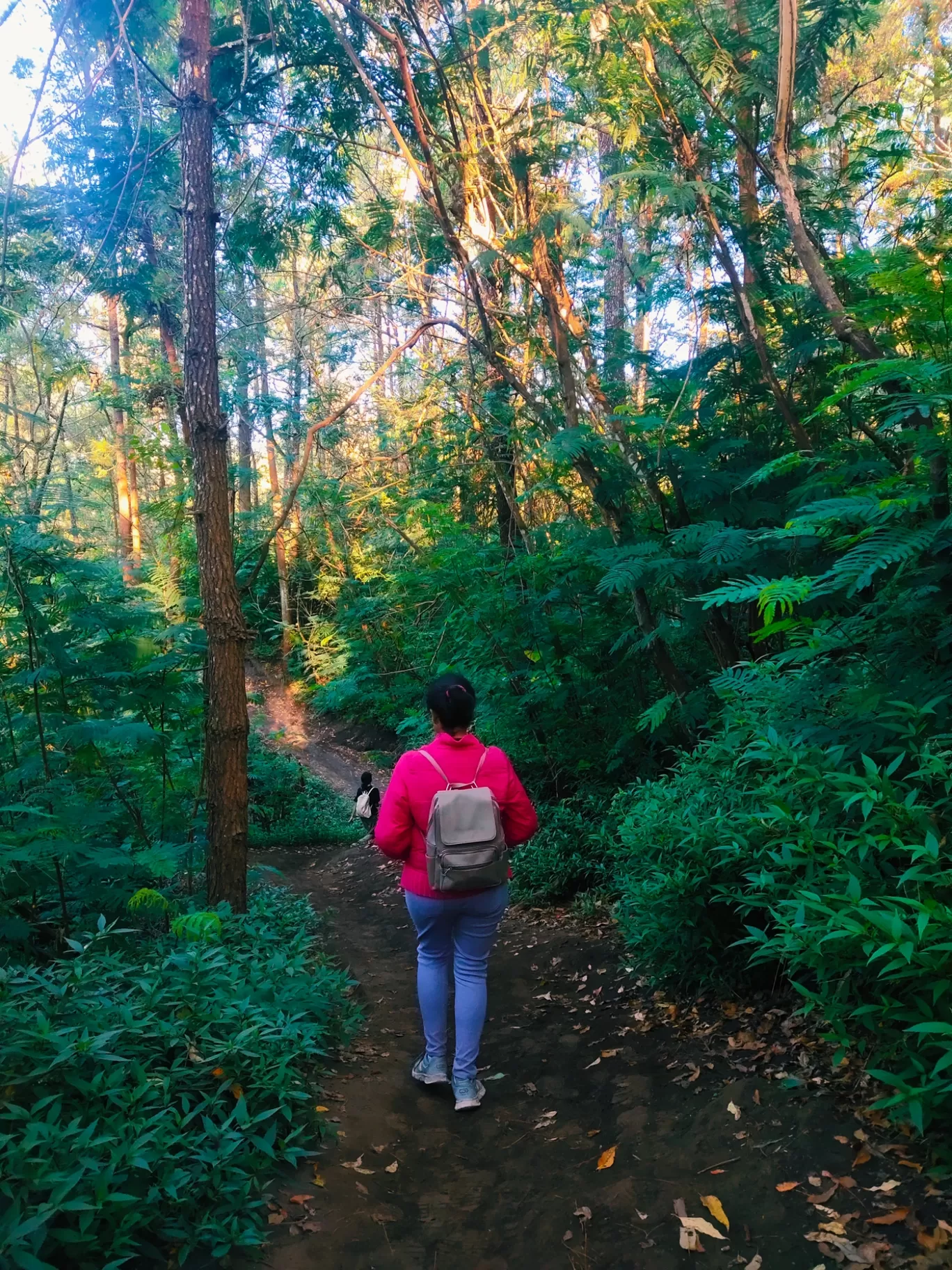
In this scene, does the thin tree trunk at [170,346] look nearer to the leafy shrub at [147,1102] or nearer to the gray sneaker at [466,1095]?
the leafy shrub at [147,1102]

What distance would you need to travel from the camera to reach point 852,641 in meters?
3.70

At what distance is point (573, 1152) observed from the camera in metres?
3.39

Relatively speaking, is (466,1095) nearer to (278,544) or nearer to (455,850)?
(455,850)

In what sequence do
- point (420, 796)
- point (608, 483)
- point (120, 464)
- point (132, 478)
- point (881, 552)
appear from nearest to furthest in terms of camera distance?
point (881, 552) → point (420, 796) → point (608, 483) → point (120, 464) → point (132, 478)

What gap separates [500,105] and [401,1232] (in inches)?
369

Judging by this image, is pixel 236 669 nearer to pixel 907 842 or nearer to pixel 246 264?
pixel 907 842

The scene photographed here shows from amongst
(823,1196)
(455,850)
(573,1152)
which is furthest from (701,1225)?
(455,850)

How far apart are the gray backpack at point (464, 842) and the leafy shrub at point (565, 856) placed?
3182 millimetres

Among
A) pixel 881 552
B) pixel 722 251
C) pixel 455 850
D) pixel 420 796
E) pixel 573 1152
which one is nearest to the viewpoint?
pixel 881 552

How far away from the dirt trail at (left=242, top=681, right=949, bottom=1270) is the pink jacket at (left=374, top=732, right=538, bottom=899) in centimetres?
113

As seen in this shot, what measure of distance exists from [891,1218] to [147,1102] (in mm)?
2551

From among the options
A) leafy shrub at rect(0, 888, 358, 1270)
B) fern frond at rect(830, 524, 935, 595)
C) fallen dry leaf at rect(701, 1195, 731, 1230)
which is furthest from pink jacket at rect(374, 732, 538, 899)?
fern frond at rect(830, 524, 935, 595)

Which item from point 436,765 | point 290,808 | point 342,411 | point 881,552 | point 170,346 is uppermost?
point 170,346

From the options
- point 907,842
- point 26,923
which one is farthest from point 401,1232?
point 26,923
